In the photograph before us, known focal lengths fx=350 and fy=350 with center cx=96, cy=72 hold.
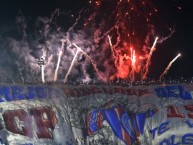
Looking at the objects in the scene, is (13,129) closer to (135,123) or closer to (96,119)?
(96,119)

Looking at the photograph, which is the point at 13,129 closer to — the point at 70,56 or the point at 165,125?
the point at 165,125

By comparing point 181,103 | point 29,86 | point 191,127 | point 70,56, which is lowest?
point 191,127

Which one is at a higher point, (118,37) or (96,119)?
(118,37)

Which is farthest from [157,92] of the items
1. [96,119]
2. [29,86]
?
[29,86]

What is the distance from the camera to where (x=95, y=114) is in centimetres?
A: 718

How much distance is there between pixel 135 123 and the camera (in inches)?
293

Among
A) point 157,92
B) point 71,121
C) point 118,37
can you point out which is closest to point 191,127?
point 157,92

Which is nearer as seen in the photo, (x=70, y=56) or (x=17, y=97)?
(x=17, y=97)

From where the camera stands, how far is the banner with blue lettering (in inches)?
255

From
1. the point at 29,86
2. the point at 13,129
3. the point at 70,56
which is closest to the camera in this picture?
the point at 13,129

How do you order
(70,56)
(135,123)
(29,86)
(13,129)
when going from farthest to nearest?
(70,56) < (135,123) < (29,86) < (13,129)

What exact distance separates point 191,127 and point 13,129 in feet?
12.5

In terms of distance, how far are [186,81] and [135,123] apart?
1.65 meters

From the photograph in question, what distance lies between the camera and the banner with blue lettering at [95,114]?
21.3 feet
